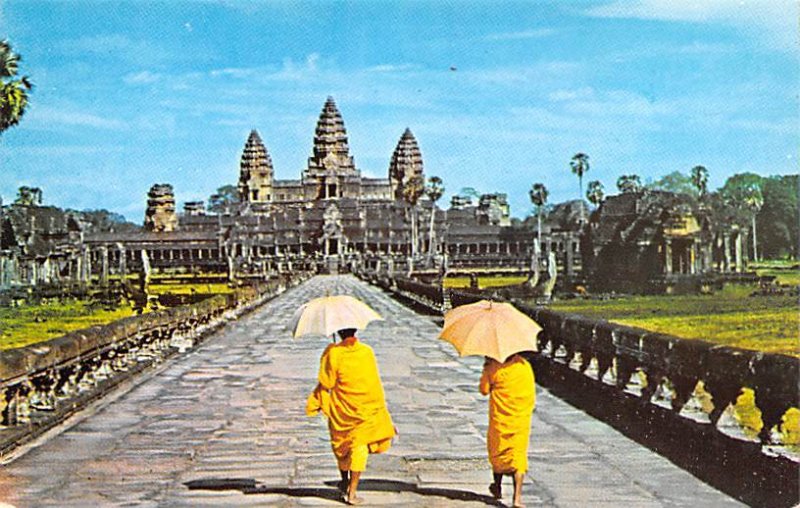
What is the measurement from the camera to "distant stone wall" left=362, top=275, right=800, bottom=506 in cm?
728

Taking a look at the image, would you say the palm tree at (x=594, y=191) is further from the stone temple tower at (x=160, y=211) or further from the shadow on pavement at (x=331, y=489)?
the shadow on pavement at (x=331, y=489)

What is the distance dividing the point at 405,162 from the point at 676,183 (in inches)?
3222

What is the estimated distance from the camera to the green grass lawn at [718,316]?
58.9 ft

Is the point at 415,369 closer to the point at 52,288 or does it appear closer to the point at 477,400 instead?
the point at 477,400

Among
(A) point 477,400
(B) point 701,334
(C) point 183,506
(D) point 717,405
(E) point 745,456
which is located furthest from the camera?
(B) point 701,334

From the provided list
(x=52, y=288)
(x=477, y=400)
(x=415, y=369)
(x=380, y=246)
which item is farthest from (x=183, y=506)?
(x=380, y=246)

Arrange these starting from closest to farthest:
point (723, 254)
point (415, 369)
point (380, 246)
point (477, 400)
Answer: point (477, 400) → point (415, 369) → point (723, 254) → point (380, 246)

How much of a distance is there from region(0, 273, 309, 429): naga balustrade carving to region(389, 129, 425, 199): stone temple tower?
135m

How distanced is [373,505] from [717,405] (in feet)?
9.37

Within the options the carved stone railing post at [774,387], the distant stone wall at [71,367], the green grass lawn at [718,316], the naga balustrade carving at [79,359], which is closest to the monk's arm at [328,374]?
the carved stone railing post at [774,387]

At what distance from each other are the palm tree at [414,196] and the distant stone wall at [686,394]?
112 metres

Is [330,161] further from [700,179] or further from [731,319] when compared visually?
[731,319]

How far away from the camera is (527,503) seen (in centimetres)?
704

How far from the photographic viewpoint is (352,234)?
132 meters
